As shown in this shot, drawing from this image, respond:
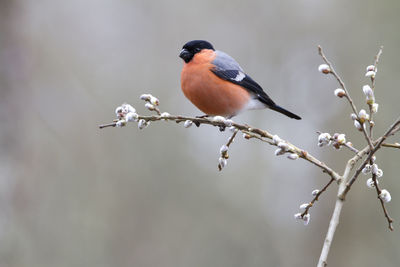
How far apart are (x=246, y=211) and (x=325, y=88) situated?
2.00 metres

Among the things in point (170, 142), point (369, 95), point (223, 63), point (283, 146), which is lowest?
point (283, 146)

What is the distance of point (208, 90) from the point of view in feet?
10.0

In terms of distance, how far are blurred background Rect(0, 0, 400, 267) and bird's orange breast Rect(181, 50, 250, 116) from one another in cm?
235

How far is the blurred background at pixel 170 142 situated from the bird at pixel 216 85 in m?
2.34

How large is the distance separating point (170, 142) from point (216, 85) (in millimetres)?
3435

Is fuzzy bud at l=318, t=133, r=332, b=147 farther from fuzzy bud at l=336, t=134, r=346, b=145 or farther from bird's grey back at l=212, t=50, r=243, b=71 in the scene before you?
bird's grey back at l=212, t=50, r=243, b=71

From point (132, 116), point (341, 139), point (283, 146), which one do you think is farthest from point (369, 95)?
point (132, 116)

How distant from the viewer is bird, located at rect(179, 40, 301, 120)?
3.07 meters

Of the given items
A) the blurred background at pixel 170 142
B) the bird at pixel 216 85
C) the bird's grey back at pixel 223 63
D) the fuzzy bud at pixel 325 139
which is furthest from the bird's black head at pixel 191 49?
the blurred background at pixel 170 142

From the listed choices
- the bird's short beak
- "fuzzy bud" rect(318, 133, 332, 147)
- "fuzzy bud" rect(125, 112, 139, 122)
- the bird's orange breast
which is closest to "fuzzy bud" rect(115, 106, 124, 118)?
"fuzzy bud" rect(125, 112, 139, 122)

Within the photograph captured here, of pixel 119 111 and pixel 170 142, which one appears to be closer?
pixel 119 111

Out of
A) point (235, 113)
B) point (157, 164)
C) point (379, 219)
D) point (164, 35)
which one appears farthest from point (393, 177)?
point (164, 35)

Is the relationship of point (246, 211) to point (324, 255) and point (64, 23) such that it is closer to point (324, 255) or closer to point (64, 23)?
point (64, 23)

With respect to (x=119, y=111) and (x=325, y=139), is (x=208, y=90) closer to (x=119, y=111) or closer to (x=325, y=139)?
(x=119, y=111)
